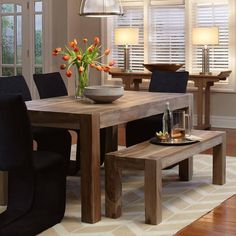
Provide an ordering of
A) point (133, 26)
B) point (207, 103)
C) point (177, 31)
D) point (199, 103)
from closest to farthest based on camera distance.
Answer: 1. point (199, 103)
2. point (207, 103)
3. point (177, 31)
4. point (133, 26)

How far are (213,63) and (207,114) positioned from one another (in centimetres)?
71

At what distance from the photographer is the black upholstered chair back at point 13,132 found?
139 inches

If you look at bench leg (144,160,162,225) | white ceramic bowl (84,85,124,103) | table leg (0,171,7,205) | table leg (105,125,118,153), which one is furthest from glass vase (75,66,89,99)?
bench leg (144,160,162,225)

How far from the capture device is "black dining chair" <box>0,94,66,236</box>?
354cm

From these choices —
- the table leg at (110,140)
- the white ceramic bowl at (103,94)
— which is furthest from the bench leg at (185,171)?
the white ceramic bowl at (103,94)

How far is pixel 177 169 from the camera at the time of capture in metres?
5.51

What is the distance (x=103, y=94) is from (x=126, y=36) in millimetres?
3597

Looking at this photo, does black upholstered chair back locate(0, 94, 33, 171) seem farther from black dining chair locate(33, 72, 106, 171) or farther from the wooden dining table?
black dining chair locate(33, 72, 106, 171)

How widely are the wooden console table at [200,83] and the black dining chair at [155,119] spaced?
1.55 m

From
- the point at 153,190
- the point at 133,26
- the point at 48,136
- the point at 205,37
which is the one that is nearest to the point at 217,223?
the point at 153,190

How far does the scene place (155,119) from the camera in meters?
5.54

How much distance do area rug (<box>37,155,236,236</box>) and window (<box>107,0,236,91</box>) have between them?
2.63m

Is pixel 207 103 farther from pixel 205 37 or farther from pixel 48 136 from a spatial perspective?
pixel 48 136

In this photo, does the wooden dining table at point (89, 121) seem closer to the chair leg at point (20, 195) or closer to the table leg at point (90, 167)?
the table leg at point (90, 167)
